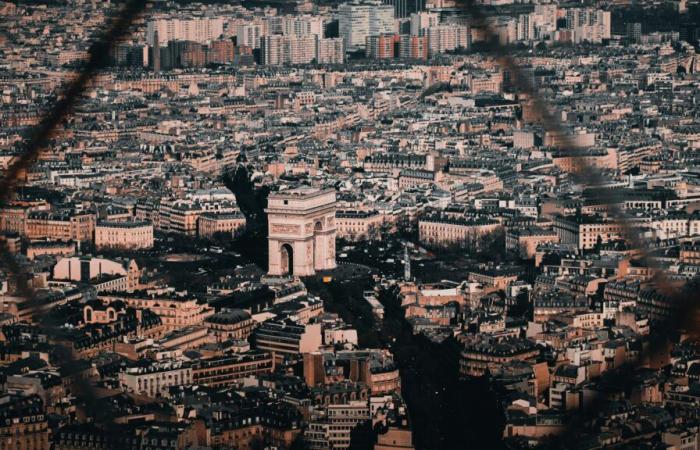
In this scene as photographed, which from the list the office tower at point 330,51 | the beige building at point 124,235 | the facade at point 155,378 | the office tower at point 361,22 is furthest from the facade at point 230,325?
the office tower at point 361,22

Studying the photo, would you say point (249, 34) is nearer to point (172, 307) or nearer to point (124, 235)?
point (124, 235)

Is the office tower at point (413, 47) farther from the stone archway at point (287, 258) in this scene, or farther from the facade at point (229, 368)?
the facade at point (229, 368)

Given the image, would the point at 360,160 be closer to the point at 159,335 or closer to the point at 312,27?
the point at 159,335

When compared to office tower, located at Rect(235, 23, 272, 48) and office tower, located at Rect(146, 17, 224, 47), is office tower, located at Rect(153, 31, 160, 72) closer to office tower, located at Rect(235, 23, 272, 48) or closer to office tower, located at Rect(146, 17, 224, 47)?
office tower, located at Rect(146, 17, 224, 47)

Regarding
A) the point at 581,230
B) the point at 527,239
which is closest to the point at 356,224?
the point at 527,239

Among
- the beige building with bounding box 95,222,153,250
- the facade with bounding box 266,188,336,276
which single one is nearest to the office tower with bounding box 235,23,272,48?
the beige building with bounding box 95,222,153,250
